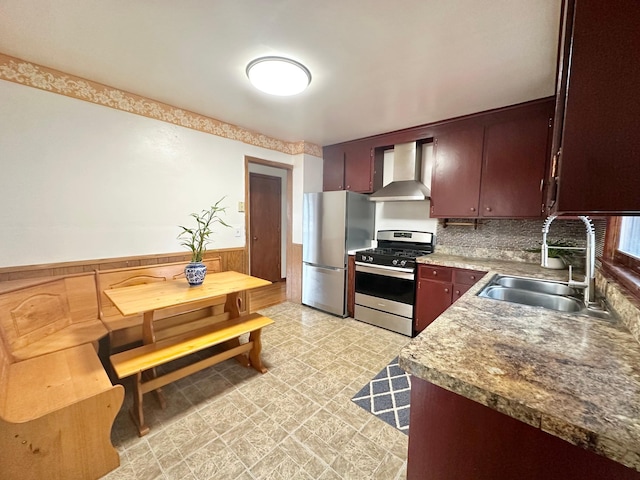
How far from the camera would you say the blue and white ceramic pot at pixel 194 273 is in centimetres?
208

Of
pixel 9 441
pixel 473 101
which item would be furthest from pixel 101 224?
pixel 473 101

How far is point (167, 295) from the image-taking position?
1859 millimetres

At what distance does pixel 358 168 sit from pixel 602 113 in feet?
9.67

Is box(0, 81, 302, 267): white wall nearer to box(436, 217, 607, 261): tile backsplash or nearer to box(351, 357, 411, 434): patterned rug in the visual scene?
box(351, 357, 411, 434): patterned rug

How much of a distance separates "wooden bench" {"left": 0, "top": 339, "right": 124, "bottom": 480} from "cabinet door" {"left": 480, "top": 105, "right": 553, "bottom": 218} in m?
3.27

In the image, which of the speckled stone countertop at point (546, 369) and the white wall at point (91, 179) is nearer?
the speckled stone countertop at point (546, 369)

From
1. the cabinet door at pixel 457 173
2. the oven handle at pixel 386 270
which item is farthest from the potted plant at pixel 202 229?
the cabinet door at pixel 457 173

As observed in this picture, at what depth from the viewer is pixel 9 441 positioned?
1117 mm

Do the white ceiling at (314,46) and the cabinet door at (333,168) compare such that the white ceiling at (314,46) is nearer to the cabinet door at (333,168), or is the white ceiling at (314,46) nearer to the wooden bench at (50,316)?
the cabinet door at (333,168)

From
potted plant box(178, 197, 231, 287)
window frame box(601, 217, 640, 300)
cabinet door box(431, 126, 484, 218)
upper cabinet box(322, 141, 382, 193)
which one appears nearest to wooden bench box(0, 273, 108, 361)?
potted plant box(178, 197, 231, 287)

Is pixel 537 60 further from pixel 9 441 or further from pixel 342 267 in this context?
pixel 9 441

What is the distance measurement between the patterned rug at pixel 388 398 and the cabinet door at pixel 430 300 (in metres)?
0.75

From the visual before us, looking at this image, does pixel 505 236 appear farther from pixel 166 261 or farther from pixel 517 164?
pixel 166 261

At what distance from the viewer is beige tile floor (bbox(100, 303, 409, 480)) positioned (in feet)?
4.39
